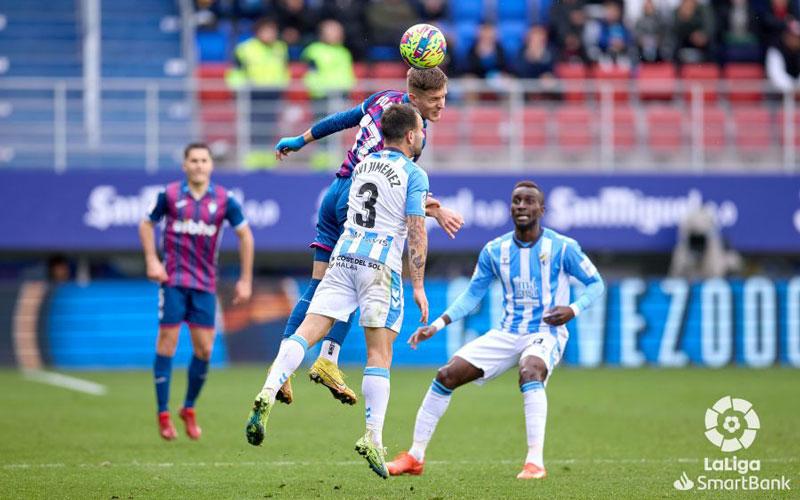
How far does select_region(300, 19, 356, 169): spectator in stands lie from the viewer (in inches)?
805

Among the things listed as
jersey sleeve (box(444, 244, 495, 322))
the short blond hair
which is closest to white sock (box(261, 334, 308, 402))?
jersey sleeve (box(444, 244, 495, 322))

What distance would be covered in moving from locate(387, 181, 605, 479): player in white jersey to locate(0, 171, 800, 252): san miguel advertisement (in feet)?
36.1

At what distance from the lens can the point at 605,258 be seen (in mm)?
23141

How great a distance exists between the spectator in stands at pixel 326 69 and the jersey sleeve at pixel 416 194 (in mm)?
12159

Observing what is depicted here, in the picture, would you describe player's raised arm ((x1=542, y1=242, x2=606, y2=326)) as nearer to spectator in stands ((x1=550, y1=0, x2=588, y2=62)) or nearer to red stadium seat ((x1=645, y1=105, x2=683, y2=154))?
red stadium seat ((x1=645, y1=105, x2=683, y2=154))

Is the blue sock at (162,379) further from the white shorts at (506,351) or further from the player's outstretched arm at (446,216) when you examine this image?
the player's outstretched arm at (446,216)

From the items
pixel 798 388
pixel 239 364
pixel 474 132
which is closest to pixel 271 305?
pixel 239 364

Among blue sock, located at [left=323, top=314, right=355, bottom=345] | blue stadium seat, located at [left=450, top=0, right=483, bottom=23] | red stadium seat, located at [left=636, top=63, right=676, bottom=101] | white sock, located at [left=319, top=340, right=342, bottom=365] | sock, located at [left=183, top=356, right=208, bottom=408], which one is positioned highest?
blue stadium seat, located at [left=450, top=0, right=483, bottom=23]

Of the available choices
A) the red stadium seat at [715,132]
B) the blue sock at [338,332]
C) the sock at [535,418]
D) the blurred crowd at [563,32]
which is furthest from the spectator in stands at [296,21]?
the sock at [535,418]

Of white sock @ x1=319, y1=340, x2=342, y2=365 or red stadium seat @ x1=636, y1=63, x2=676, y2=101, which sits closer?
white sock @ x1=319, y1=340, x2=342, y2=365

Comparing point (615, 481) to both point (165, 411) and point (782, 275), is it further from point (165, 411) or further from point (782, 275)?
point (782, 275)

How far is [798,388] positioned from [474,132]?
685cm

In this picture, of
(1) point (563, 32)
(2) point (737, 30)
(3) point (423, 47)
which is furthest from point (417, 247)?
(2) point (737, 30)

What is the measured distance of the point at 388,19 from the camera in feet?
73.8
